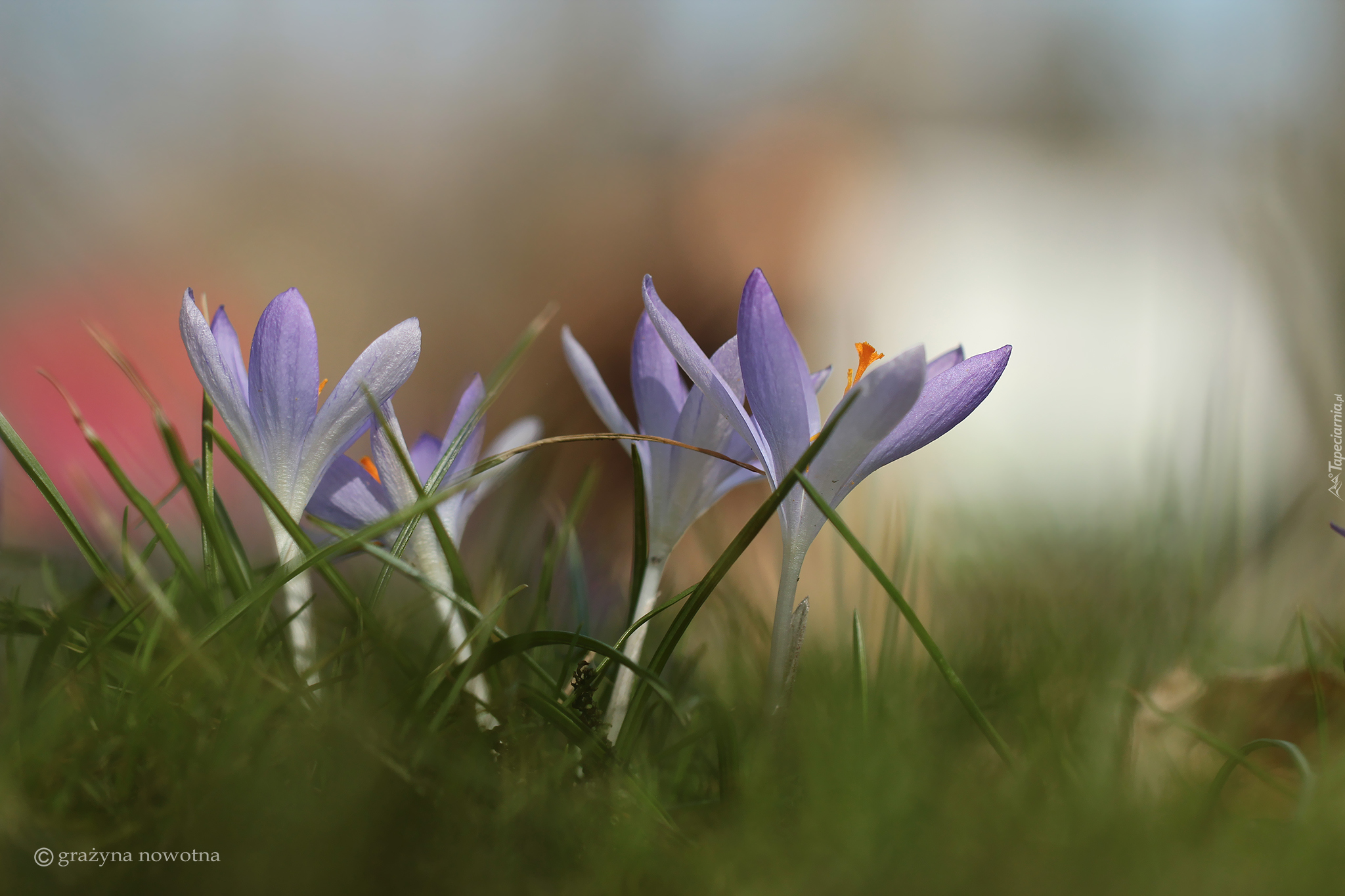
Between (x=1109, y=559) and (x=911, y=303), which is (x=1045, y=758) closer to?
(x=1109, y=559)

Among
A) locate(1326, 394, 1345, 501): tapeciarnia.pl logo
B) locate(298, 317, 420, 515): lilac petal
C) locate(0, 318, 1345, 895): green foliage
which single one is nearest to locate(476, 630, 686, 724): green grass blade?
locate(0, 318, 1345, 895): green foliage

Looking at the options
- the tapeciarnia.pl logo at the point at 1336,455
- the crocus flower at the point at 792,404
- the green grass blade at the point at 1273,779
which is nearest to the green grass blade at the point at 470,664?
the crocus flower at the point at 792,404

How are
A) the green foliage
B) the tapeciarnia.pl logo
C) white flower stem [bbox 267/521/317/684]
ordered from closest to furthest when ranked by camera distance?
the green foliage
white flower stem [bbox 267/521/317/684]
the tapeciarnia.pl logo

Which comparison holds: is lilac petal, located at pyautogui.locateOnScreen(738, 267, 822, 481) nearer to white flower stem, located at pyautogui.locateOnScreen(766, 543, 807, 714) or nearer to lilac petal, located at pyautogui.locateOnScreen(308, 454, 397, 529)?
white flower stem, located at pyautogui.locateOnScreen(766, 543, 807, 714)

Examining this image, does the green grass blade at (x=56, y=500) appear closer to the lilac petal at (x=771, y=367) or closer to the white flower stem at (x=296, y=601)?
the white flower stem at (x=296, y=601)


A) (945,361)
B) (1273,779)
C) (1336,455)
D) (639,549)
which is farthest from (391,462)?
(1336,455)

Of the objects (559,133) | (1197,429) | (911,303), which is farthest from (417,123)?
(1197,429)
